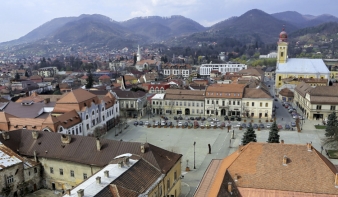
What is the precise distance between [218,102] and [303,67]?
54219 millimetres

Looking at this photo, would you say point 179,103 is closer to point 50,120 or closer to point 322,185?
point 50,120

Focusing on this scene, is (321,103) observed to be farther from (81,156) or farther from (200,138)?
(81,156)

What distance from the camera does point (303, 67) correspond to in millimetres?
108688

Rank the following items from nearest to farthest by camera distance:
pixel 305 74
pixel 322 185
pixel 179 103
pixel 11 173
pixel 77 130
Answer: pixel 322 185 → pixel 11 173 → pixel 77 130 → pixel 179 103 → pixel 305 74

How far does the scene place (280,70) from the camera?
108 metres

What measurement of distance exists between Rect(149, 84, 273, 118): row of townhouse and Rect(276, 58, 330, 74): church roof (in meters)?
41.8

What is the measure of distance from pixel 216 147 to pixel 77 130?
24.9m

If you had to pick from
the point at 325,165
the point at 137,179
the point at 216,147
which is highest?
the point at 325,165

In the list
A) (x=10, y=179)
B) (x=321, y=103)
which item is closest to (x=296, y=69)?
(x=321, y=103)

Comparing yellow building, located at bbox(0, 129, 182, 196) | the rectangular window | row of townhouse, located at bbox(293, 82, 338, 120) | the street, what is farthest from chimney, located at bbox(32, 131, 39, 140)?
row of townhouse, located at bbox(293, 82, 338, 120)

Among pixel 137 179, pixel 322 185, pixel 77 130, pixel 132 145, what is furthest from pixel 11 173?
pixel 322 185

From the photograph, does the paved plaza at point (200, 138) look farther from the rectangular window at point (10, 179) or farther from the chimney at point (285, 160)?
the rectangular window at point (10, 179)

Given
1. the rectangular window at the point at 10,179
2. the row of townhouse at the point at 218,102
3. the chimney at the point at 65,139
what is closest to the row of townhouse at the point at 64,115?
the chimney at the point at 65,139

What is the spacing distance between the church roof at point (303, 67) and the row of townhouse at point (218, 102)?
41.8m
